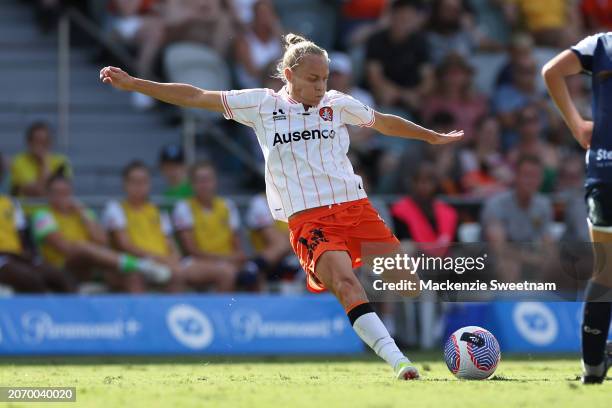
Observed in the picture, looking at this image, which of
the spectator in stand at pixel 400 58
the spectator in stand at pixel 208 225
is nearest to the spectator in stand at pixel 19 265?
the spectator in stand at pixel 208 225

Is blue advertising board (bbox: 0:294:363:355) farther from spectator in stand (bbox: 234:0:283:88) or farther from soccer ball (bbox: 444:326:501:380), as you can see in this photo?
soccer ball (bbox: 444:326:501:380)

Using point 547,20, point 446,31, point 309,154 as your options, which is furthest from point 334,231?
point 547,20

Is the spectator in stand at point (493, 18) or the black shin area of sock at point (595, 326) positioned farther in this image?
the spectator in stand at point (493, 18)

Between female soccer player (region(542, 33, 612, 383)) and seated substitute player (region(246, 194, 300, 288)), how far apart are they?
748 cm

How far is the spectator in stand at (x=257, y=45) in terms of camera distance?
16.9 meters

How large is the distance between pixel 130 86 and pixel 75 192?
318 inches

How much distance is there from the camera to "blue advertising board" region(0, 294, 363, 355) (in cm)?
1425

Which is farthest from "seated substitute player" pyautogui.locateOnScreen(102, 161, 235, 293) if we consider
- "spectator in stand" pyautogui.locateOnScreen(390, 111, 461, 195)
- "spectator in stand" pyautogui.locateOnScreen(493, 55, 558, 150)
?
"spectator in stand" pyautogui.locateOnScreen(493, 55, 558, 150)

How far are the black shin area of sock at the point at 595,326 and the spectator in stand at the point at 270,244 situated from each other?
7.54 metres

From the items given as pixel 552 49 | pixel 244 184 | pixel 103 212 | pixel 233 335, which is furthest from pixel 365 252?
pixel 552 49

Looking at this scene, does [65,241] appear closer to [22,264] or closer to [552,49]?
[22,264]

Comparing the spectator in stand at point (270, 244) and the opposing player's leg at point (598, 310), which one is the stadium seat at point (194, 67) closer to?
the spectator in stand at point (270, 244)

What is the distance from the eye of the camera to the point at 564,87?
8.20m

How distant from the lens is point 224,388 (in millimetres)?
7992
